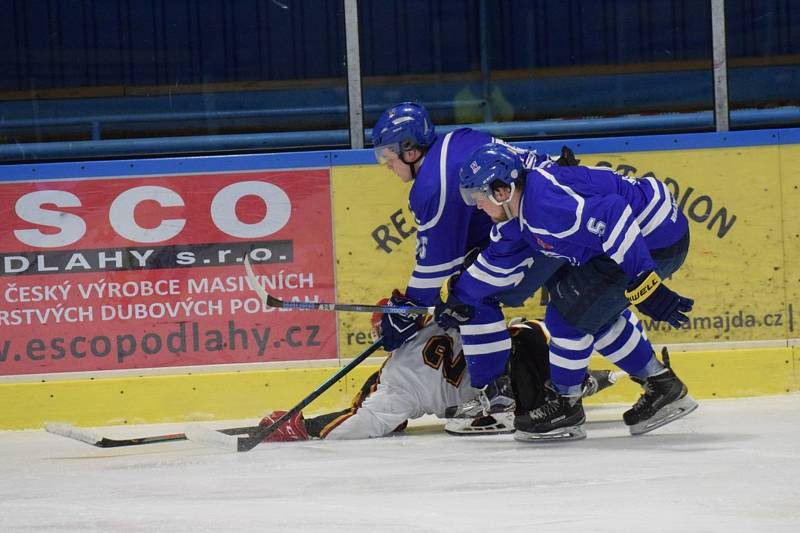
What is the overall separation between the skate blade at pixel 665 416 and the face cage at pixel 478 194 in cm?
Result: 82

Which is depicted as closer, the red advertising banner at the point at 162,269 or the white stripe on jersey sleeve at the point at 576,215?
the white stripe on jersey sleeve at the point at 576,215

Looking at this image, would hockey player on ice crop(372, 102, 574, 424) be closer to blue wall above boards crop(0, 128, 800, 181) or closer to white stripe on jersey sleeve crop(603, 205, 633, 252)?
white stripe on jersey sleeve crop(603, 205, 633, 252)

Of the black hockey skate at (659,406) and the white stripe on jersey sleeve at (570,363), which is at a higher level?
the white stripe on jersey sleeve at (570,363)

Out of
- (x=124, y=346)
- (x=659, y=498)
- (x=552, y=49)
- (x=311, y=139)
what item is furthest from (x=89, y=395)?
(x=659, y=498)

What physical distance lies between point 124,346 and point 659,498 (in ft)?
8.50

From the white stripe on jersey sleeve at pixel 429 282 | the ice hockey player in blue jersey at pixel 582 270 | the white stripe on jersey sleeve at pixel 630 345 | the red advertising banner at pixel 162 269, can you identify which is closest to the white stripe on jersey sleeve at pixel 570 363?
the ice hockey player in blue jersey at pixel 582 270

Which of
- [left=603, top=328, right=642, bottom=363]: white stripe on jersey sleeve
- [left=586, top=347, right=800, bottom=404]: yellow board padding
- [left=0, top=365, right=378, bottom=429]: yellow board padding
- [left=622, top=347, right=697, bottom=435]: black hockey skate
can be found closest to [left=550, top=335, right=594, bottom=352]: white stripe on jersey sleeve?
[left=603, top=328, right=642, bottom=363]: white stripe on jersey sleeve

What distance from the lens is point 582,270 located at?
3.85 meters

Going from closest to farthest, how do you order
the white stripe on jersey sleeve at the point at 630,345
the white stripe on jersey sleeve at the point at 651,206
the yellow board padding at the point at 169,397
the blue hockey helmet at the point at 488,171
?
the blue hockey helmet at the point at 488,171 → the white stripe on jersey sleeve at the point at 651,206 → the white stripe on jersey sleeve at the point at 630,345 → the yellow board padding at the point at 169,397

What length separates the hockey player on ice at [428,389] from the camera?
416cm

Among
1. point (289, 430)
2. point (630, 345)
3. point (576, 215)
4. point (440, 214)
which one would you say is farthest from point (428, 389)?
point (576, 215)

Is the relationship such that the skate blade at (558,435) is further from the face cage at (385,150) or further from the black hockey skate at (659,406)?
the face cage at (385,150)

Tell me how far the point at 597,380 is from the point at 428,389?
0.58 m

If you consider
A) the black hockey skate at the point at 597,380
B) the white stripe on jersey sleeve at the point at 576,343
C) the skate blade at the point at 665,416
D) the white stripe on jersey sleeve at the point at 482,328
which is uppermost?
the white stripe on jersey sleeve at the point at 482,328
